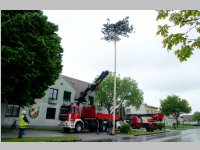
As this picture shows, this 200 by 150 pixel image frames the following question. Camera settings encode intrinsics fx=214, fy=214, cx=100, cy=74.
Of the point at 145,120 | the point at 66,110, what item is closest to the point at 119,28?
the point at 66,110

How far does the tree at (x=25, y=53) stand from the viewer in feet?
50.4

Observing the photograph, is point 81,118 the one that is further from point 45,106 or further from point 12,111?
point 12,111

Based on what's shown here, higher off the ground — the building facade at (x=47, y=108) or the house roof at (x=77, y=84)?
the house roof at (x=77, y=84)

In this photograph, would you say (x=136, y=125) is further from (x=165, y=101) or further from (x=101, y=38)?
(x=165, y=101)

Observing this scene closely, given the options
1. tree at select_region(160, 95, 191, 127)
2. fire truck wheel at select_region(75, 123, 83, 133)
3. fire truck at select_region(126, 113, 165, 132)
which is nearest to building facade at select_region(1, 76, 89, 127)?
fire truck wheel at select_region(75, 123, 83, 133)

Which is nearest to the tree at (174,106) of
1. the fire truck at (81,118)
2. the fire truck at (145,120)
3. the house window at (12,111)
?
the fire truck at (145,120)

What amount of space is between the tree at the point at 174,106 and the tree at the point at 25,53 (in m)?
47.7

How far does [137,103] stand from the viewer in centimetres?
3822

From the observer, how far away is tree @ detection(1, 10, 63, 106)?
1538 centimetres

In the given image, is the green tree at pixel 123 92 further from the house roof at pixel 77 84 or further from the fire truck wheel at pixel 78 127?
the fire truck wheel at pixel 78 127

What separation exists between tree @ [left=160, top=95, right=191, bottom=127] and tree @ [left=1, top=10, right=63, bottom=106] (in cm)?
4773

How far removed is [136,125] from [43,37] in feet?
78.4

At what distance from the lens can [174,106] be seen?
59031 mm

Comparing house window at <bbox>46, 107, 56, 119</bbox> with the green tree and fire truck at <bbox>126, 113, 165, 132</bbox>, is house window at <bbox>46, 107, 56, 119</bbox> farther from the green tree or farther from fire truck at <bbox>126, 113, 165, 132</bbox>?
fire truck at <bbox>126, 113, 165, 132</bbox>
